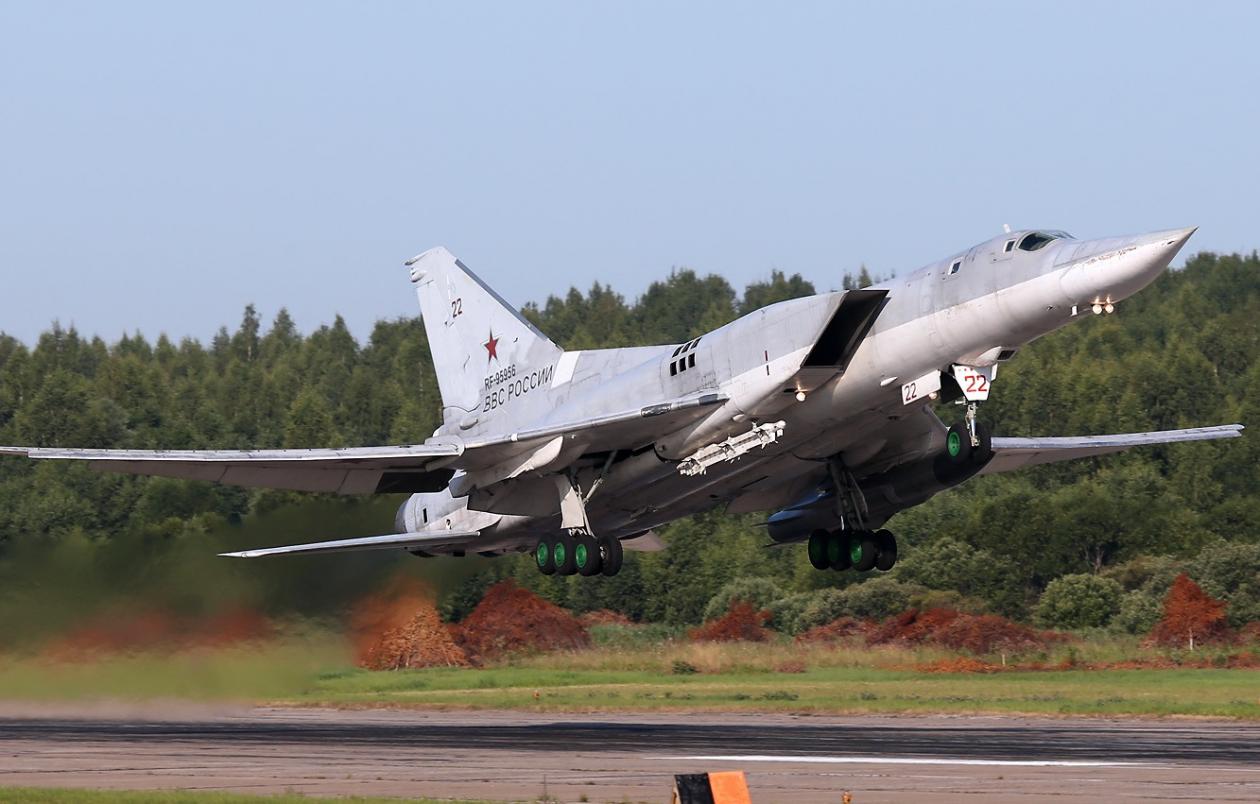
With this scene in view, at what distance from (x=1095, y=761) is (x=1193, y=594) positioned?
24.7 metres

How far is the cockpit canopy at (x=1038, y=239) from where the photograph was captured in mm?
21344

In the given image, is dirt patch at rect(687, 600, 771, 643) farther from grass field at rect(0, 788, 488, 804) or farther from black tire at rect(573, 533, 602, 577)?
grass field at rect(0, 788, 488, 804)

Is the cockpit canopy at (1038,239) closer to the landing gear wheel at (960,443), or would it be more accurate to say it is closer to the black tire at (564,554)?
the landing gear wheel at (960,443)

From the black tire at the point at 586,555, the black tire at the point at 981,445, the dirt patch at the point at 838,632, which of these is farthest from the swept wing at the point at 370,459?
the dirt patch at the point at 838,632

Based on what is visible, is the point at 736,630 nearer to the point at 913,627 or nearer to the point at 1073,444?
the point at 913,627

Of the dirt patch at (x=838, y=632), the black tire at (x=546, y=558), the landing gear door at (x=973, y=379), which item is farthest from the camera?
the dirt patch at (x=838, y=632)

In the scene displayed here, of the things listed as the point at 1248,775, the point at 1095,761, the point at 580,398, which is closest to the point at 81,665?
the point at 580,398

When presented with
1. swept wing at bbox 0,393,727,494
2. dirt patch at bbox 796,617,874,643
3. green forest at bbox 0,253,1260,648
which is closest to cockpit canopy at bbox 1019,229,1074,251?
swept wing at bbox 0,393,727,494

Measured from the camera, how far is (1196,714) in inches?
1070

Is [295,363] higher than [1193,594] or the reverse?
higher

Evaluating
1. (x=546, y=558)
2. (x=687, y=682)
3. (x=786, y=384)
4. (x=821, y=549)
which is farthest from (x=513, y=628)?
(x=786, y=384)

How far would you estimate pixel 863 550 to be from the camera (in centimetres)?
2730

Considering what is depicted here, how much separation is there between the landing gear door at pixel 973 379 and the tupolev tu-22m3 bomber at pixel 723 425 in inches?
1.2

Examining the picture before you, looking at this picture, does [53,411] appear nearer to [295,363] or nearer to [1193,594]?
[295,363]
